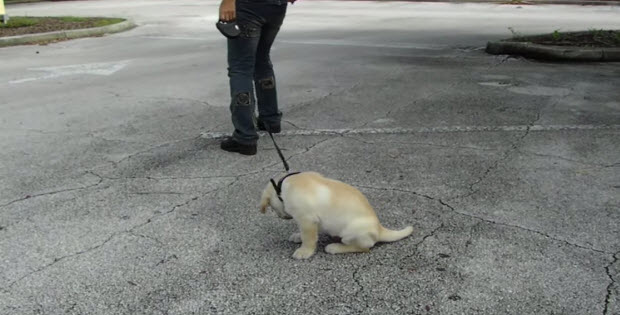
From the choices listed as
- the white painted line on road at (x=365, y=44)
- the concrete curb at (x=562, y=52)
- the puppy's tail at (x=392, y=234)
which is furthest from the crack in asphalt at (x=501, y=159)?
the white painted line on road at (x=365, y=44)

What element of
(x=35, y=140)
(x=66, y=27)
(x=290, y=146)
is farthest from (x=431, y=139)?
(x=66, y=27)

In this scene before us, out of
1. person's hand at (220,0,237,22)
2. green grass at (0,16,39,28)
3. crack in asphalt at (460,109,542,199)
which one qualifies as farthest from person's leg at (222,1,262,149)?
green grass at (0,16,39,28)

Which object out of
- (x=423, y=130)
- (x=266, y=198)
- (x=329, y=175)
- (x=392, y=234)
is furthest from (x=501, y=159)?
(x=266, y=198)

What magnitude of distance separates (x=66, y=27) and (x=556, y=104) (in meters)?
10.5

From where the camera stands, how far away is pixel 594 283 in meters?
2.78

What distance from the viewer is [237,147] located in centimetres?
475

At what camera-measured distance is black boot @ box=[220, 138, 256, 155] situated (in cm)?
470

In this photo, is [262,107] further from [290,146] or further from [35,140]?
[35,140]

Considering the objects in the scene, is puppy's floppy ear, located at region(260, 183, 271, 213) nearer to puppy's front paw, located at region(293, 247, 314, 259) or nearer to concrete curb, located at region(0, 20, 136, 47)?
puppy's front paw, located at region(293, 247, 314, 259)

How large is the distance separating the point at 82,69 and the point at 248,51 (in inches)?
191

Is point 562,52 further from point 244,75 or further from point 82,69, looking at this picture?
point 82,69

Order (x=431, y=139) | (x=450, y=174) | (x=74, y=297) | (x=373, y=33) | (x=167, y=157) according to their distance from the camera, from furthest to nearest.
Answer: (x=373, y=33) < (x=431, y=139) < (x=167, y=157) < (x=450, y=174) < (x=74, y=297)

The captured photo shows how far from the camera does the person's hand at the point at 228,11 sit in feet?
14.4

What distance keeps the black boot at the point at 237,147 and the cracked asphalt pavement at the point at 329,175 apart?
0.08 metres
